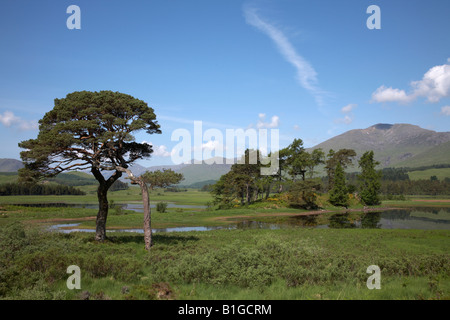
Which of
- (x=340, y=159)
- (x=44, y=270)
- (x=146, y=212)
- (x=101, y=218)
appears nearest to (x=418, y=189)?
(x=340, y=159)

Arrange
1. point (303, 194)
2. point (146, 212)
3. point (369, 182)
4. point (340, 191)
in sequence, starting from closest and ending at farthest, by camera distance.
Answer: point (146, 212)
point (303, 194)
point (340, 191)
point (369, 182)

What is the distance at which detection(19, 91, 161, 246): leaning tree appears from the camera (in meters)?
18.7

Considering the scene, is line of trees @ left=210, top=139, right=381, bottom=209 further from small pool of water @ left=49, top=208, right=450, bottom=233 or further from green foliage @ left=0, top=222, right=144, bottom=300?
green foliage @ left=0, top=222, right=144, bottom=300

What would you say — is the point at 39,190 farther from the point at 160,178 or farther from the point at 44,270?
the point at 44,270

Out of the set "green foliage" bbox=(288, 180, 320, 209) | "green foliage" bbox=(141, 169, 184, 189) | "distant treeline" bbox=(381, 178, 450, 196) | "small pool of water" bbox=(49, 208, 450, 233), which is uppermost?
"green foliage" bbox=(141, 169, 184, 189)

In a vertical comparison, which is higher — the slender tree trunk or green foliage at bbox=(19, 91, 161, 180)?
green foliage at bbox=(19, 91, 161, 180)

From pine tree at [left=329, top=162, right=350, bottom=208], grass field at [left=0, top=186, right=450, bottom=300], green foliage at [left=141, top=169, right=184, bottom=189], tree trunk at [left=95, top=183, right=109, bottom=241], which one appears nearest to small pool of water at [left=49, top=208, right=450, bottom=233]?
tree trunk at [left=95, top=183, right=109, bottom=241]

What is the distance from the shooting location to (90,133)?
20.2 m

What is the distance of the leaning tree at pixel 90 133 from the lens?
1872 centimetres

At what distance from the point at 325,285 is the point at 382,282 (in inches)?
109
